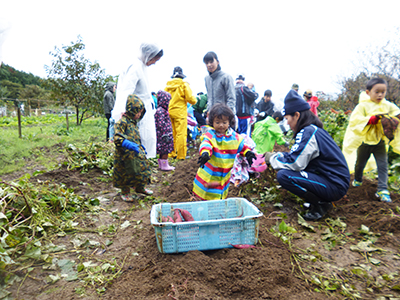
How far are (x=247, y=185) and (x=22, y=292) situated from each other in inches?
114

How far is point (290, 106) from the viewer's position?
2.84 meters

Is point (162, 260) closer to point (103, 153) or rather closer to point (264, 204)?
point (264, 204)

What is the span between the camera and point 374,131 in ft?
11.2

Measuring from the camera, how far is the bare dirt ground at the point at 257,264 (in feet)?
5.45

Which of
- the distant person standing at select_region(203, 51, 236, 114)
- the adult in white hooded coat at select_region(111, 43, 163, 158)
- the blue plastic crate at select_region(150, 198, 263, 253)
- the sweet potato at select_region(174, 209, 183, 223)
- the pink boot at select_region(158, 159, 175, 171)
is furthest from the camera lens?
the pink boot at select_region(158, 159, 175, 171)

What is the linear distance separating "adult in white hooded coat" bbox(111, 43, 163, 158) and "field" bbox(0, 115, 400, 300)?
114 cm

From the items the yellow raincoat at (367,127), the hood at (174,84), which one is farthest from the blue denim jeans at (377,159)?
the hood at (174,84)

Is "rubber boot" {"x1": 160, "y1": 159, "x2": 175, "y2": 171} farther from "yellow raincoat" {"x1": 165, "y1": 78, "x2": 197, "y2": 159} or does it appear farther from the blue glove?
the blue glove

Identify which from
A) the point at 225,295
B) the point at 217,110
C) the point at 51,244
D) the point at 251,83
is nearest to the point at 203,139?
the point at 217,110

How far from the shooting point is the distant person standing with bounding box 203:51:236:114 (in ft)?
13.2

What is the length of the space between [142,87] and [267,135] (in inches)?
98.0

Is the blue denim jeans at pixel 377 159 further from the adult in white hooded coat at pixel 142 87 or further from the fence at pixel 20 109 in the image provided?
the fence at pixel 20 109

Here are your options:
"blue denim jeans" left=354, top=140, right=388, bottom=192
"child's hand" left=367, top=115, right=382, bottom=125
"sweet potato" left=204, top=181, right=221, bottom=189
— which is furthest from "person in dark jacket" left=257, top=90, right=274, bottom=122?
"sweet potato" left=204, top=181, right=221, bottom=189

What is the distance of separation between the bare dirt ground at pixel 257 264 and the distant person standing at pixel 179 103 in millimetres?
2654
